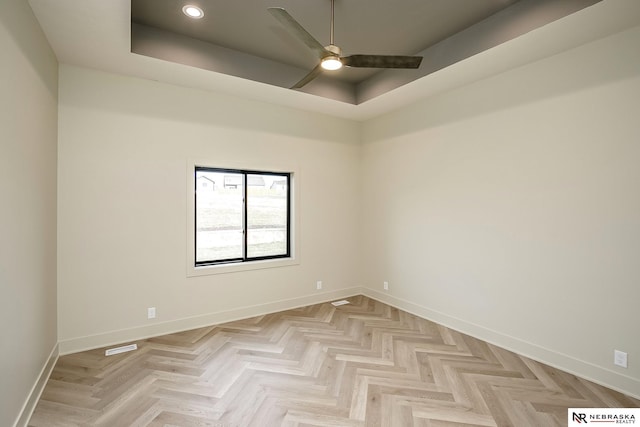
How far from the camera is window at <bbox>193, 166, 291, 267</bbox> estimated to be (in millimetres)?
3840

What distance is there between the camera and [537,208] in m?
2.94

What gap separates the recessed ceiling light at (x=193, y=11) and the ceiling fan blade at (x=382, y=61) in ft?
4.61

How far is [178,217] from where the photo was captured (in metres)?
3.54

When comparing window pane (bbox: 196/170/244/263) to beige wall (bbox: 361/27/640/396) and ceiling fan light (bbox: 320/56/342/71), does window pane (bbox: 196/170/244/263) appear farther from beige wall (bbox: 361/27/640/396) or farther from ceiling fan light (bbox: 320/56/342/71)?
beige wall (bbox: 361/27/640/396)

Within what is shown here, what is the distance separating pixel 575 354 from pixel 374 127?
362 cm

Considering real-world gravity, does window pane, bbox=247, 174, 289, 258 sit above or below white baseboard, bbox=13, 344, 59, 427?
above

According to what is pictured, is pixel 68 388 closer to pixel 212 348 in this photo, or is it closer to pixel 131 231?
pixel 212 348

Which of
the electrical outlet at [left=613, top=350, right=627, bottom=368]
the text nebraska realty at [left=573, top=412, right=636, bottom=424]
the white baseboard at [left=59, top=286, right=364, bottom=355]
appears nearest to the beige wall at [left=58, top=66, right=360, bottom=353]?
the white baseboard at [left=59, top=286, right=364, bottom=355]

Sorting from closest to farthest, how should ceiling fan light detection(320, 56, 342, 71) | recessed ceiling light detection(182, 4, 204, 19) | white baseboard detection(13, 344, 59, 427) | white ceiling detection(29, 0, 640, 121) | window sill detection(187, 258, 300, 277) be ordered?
white baseboard detection(13, 344, 59, 427), white ceiling detection(29, 0, 640, 121), ceiling fan light detection(320, 56, 342, 71), recessed ceiling light detection(182, 4, 204, 19), window sill detection(187, 258, 300, 277)

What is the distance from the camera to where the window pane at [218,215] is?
382 centimetres

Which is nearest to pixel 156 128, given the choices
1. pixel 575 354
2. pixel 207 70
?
pixel 207 70

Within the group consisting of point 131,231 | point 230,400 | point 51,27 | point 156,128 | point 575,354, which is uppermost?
point 51,27

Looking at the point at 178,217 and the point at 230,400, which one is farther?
the point at 178,217

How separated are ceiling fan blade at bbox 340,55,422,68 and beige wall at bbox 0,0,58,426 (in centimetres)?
220
